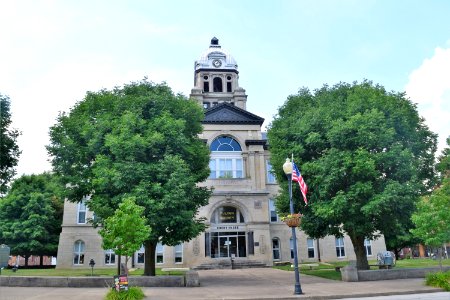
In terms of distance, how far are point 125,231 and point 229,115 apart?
27533 millimetres

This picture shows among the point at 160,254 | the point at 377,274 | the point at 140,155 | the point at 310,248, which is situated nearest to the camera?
the point at 140,155

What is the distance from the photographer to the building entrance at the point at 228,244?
131 ft

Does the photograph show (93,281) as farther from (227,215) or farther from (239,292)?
(227,215)

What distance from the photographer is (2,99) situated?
23.6m

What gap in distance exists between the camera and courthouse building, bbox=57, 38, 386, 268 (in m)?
39.5

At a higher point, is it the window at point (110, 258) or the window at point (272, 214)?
the window at point (272, 214)

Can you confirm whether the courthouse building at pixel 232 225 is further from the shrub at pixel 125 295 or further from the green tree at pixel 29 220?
the shrub at pixel 125 295

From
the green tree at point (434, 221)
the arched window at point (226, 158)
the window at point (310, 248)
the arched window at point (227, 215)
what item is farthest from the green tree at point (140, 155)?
the window at point (310, 248)

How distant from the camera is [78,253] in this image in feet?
132

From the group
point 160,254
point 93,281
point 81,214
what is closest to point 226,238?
point 160,254

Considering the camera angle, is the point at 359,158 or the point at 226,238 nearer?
the point at 359,158

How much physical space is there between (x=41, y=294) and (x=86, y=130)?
9.68 m

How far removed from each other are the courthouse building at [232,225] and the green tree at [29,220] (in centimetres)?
377

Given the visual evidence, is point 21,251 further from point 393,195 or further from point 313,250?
point 393,195
